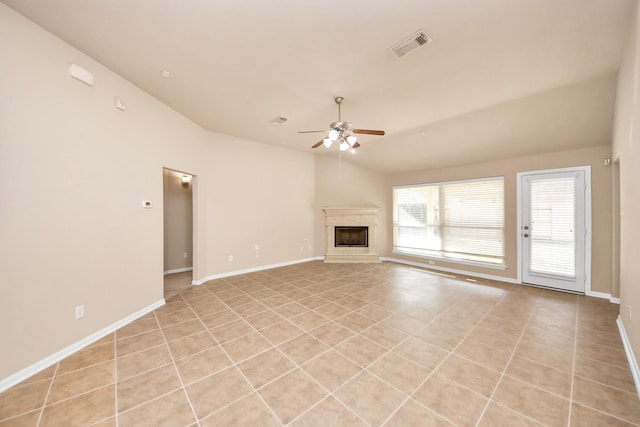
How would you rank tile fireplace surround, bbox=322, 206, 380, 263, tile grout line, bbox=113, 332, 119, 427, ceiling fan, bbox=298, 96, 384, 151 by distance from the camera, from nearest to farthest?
tile grout line, bbox=113, 332, 119, 427, ceiling fan, bbox=298, 96, 384, 151, tile fireplace surround, bbox=322, 206, 380, 263

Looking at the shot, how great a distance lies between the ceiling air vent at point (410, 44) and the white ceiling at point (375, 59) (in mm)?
57

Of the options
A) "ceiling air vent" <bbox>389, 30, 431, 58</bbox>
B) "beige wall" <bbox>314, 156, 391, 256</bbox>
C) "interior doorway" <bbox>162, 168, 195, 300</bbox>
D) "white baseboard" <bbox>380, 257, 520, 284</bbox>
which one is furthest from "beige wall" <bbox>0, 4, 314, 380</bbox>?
"white baseboard" <bbox>380, 257, 520, 284</bbox>

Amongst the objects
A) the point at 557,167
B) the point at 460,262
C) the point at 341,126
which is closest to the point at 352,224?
the point at 460,262

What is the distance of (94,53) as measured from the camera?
2391 millimetres

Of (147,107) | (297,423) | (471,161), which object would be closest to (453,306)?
(297,423)

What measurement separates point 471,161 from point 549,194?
1408 millimetres

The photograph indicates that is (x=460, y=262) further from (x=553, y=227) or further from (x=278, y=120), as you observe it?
(x=278, y=120)

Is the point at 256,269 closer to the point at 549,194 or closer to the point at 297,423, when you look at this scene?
the point at 297,423

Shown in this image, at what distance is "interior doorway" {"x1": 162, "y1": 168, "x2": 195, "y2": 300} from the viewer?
16.9 feet

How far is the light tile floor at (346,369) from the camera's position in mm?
1581

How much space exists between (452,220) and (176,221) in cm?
645

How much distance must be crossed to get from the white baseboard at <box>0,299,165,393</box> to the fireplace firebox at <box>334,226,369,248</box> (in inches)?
179

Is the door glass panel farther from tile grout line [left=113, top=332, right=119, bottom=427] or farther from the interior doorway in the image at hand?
the interior doorway

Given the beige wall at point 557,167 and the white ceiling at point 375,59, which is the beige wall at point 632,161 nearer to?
the white ceiling at point 375,59
